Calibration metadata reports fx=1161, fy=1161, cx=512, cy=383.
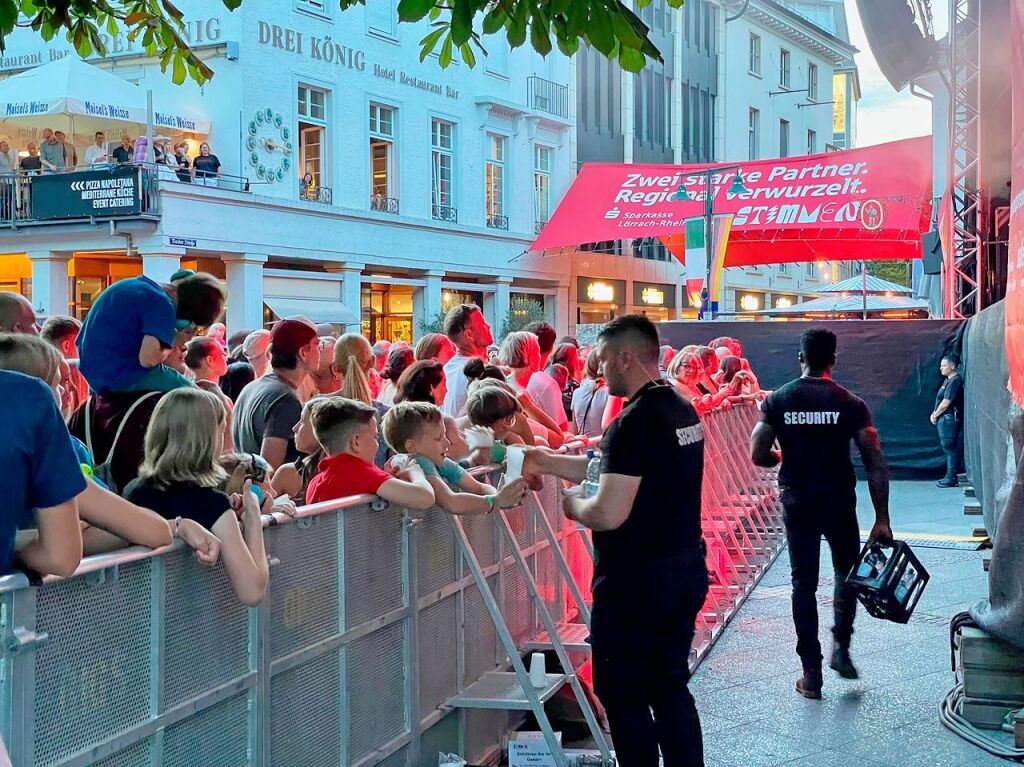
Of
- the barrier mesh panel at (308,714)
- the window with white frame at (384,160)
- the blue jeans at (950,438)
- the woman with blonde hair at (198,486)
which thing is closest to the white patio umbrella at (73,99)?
the window with white frame at (384,160)

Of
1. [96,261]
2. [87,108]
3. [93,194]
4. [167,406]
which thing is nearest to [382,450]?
[167,406]

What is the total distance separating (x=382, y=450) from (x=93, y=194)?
795 inches

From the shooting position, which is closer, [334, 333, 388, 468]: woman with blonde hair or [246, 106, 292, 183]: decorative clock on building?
[334, 333, 388, 468]: woman with blonde hair

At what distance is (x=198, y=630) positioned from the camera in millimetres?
3459

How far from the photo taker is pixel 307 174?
2839 cm

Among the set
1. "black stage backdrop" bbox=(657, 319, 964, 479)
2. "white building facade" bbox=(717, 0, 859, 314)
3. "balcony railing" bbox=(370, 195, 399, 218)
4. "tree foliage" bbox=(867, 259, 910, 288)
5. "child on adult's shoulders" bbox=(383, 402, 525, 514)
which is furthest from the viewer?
"tree foliage" bbox=(867, 259, 910, 288)

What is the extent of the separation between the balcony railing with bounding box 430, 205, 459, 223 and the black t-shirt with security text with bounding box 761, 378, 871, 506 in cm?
2606

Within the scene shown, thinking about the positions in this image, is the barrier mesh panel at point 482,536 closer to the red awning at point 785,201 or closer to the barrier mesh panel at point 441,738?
the barrier mesh panel at point 441,738

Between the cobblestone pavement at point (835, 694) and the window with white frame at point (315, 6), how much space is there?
2214 cm

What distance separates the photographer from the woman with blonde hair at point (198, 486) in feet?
11.2

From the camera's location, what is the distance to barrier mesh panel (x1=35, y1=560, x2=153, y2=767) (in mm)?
2816

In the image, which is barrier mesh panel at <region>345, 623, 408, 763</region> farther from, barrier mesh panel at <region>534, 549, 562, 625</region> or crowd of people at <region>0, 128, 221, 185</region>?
crowd of people at <region>0, 128, 221, 185</region>

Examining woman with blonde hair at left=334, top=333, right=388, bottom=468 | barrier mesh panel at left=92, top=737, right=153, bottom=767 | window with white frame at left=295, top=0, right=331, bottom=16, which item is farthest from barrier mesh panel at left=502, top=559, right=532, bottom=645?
window with white frame at left=295, top=0, right=331, bottom=16

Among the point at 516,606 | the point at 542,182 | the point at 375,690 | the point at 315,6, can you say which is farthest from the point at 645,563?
the point at 542,182
